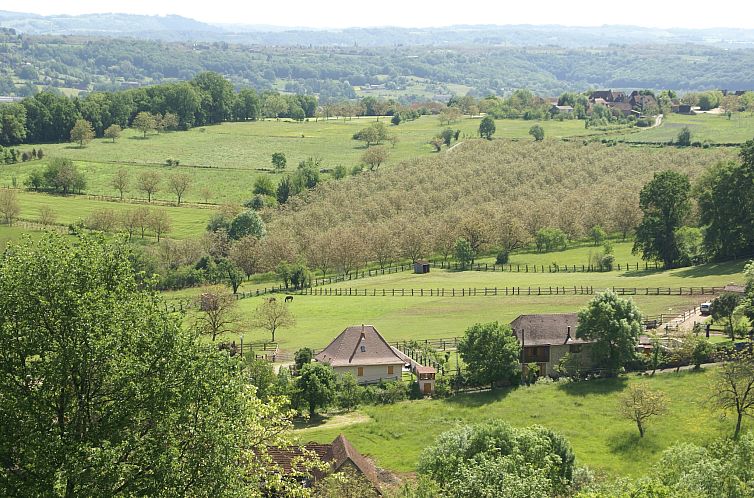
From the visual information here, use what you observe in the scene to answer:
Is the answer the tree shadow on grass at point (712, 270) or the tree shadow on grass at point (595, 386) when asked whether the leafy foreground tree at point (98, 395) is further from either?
the tree shadow on grass at point (712, 270)

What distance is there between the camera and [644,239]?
84.2m

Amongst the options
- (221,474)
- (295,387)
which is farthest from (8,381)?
(295,387)

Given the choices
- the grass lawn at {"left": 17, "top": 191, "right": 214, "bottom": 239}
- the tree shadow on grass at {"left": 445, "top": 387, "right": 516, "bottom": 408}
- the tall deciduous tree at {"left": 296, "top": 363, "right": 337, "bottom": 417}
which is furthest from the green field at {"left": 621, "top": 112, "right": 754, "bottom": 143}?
the tall deciduous tree at {"left": 296, "top": 363, "right": 337, "bottom": 417}

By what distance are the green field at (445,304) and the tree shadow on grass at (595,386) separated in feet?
38.3

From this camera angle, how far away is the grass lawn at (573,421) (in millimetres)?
44719

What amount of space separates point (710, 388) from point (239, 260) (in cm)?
5333

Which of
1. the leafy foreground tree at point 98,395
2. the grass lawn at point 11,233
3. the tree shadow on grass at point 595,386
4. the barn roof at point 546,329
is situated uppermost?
the leafy foreground tree at point 98,395

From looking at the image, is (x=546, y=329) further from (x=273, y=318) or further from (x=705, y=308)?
(x=273, y=318)

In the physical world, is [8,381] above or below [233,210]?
above

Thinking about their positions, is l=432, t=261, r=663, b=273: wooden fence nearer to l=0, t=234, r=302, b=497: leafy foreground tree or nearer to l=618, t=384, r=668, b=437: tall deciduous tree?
l=618, t=384, r=668, b=437: tall deciduous tree

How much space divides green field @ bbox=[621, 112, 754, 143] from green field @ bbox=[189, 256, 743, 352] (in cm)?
7856

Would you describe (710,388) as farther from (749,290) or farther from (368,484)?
(368,484)

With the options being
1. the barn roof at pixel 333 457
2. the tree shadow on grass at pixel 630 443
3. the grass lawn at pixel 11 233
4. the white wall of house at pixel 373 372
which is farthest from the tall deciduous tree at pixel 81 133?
the tree shadow on grass at pixel 630 443

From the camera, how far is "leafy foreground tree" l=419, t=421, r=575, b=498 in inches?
1158
